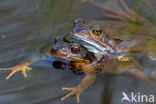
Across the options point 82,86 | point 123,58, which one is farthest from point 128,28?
point 82,86

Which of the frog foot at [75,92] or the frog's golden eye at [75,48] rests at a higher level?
the frog's golden eye at [75,48]

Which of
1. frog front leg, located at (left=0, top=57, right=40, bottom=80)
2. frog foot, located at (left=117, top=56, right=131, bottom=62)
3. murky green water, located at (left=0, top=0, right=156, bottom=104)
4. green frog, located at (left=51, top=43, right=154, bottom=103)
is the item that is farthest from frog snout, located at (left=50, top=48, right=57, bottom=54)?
frog foot, located at (left=117, top=56, right=131, bottom=62)

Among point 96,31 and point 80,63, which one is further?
point 80,63

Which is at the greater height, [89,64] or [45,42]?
[45,42]

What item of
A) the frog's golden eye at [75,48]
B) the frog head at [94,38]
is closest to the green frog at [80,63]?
the frog's golden eye at [75,48]

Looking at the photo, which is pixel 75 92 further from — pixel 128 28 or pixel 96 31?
pixel 128 28

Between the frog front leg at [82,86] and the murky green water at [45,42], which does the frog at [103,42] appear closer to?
the murky green water at [45,42]

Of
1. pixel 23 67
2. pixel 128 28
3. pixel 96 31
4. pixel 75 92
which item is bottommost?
pixel 75 92

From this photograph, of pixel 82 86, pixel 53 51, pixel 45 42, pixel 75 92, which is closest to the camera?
pixel 75 92

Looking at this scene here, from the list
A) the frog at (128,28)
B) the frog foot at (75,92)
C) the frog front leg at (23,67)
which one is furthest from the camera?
the frog at (128,28)
